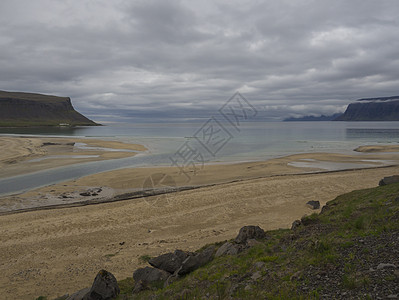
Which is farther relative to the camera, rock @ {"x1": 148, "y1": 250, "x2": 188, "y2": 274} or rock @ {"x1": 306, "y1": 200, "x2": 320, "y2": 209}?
rock @ {"x1": 306, "y1": 200, "x2": 320, "y2": 209}

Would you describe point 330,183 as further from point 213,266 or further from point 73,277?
point 73,277

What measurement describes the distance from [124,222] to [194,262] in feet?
26.0

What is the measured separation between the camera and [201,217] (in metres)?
15.8

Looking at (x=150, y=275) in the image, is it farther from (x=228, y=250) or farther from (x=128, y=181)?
(x=128, y=181)

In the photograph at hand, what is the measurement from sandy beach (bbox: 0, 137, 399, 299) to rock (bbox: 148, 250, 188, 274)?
1.82 m

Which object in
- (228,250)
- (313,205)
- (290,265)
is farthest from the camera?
(313,205)

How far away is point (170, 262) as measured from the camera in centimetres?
866

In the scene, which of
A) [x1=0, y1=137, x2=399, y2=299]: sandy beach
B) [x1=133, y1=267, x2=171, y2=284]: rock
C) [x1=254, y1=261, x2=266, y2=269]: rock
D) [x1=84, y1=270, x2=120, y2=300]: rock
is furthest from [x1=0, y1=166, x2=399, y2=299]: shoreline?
[x1=254, y1=261, x2=266, y2=269]: rock

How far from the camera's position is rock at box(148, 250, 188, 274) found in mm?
8578

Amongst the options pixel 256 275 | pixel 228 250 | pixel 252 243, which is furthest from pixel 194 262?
pixel 256 275

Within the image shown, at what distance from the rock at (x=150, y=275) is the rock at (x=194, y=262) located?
0.56 m

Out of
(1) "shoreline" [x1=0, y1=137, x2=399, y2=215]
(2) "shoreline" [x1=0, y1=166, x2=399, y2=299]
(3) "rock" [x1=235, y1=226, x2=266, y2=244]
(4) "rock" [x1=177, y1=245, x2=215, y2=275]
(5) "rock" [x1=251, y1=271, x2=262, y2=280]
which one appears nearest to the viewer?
(5) "rock" [x1=251, y1=271, x2=262, y2=280]

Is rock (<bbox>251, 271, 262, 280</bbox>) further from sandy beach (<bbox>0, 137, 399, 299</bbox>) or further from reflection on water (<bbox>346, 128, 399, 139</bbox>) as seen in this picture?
reflection on water (<bbox>346, 128, 399, 139</bbox>)

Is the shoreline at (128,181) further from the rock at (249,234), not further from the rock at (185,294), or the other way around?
the rock at (185,294)
